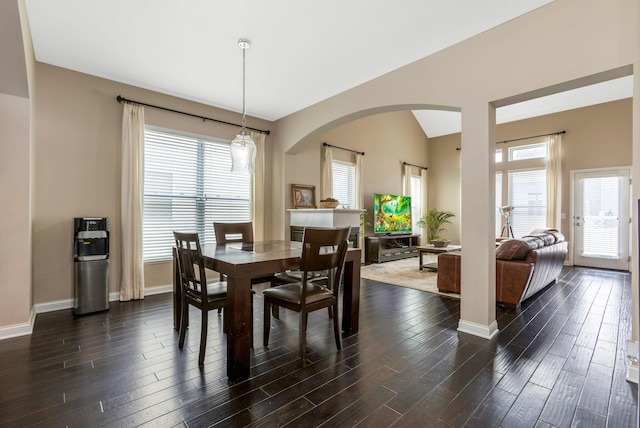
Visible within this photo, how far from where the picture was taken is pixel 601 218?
6.14 meters

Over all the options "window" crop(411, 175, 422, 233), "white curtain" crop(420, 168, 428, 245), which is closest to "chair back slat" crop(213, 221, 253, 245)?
"window" crop(411, 175, 422, 233)

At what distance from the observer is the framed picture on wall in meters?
5.27

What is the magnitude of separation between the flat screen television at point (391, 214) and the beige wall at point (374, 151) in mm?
233

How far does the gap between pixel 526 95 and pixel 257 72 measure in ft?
9.23

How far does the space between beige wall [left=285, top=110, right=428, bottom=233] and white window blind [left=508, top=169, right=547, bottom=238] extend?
2.51 m

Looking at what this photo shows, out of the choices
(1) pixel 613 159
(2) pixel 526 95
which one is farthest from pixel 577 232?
(2) pixel 526 95

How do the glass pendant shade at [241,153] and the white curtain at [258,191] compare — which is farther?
the white curtain at [258,191]

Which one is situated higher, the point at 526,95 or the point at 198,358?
the point at 526,95

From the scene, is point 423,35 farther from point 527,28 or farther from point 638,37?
point 638,37

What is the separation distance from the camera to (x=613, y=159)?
596 centimetres

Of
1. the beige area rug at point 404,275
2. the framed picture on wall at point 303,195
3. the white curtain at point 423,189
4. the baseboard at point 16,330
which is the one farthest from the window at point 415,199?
the baseboard at point 16,330

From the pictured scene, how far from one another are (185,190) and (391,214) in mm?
4729

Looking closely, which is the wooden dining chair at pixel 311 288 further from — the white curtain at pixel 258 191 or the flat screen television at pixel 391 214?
the flat screen television at pixel 391 214

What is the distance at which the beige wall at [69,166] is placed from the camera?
3336 millimetres
